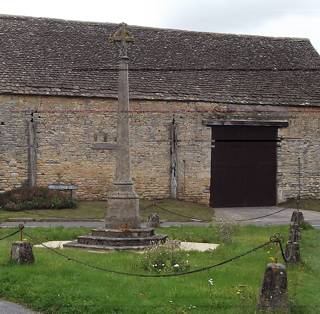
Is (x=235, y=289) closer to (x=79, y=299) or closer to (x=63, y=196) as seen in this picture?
(x=79, y=299)

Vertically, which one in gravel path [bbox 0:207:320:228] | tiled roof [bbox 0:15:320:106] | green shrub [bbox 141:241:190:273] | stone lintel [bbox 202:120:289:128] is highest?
tiled roof [bbox 0:15:320:106]

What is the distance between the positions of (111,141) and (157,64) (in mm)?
4496

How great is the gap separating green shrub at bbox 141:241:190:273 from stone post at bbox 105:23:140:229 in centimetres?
279

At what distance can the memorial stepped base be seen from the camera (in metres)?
13.7

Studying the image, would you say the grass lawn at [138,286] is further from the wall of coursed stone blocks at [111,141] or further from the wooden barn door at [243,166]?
the wooden barn door at [243,166]

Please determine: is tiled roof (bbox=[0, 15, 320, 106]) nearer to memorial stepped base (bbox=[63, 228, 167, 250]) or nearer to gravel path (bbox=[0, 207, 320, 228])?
gravel path (bbox=[0, 207, 320, 228])

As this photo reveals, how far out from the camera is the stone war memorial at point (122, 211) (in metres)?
13.8

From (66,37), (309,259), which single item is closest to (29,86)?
(66,37)

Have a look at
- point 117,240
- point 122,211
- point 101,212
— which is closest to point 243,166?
point 101,212

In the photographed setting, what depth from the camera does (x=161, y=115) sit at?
28109 millimetres

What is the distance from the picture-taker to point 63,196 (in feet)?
84.1

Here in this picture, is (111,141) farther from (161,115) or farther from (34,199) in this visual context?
(34,199)

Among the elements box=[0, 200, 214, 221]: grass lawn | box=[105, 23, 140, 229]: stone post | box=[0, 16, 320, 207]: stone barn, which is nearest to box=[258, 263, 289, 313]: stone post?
box=[105, 23, 140, 229]: stone post

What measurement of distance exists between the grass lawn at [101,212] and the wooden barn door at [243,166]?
1578mm
